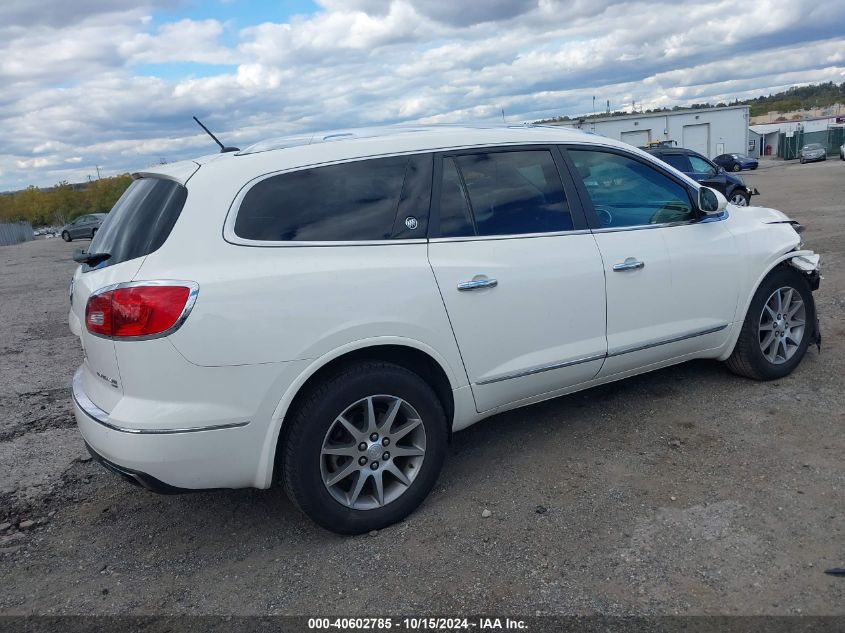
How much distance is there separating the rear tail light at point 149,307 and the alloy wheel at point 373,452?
84 centimetres

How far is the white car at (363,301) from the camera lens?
2.92 m

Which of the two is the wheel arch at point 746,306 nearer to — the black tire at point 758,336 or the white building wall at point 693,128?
the black tire at point 758,336

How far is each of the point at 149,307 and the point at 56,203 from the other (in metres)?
74.9

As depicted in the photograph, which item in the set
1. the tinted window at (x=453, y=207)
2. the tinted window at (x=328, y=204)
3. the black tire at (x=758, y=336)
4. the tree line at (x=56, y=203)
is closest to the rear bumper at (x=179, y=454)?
the tinted window at (x=328, y=204)

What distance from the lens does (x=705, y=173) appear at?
1689 cm

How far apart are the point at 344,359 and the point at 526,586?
4.12ft

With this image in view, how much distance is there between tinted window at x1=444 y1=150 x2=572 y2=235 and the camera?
3.65 meters

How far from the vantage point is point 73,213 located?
65.8 metres

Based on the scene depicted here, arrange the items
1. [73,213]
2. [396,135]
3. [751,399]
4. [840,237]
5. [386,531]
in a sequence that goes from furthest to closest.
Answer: [73,213] < [840,237] < [751,399] < [396,135] < [386,531]

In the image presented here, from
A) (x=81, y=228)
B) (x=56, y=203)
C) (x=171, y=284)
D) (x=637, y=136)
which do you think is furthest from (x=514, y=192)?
(x=56, y=203)

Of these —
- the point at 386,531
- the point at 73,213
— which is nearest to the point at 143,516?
the point at 386,531

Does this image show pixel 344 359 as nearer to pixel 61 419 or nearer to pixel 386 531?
pixel 386 531

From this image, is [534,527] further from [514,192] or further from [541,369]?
[514,192]

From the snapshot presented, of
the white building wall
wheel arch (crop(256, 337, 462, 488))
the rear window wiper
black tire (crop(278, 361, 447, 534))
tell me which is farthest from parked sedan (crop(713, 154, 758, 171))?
the rear window wiper
